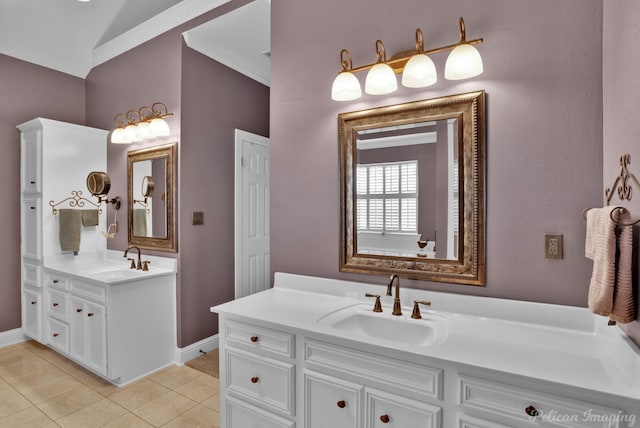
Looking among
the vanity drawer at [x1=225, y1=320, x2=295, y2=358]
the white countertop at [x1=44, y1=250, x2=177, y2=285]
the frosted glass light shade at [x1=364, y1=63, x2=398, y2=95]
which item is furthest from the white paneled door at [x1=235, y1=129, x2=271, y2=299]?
the frosted glass light shade at [x1=364, y1=63, x2=398, y2=95]

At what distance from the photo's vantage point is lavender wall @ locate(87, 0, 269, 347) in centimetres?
285

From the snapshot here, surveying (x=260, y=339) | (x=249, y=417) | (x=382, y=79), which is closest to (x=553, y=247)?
(x=382, y=79)

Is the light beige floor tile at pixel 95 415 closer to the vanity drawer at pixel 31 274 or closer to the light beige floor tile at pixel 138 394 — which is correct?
the light beige floor tile at pixel 138 394

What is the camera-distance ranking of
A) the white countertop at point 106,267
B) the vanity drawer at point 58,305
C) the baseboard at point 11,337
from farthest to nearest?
1. the baseboard at point 11,337
2. the vanity drawer at point 58,305
3. the white countertop at point 106,267

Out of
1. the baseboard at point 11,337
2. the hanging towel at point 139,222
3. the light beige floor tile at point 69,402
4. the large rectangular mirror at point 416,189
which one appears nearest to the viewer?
the large rectangular mirror at point 416,189

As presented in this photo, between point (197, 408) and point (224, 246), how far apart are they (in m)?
1.42

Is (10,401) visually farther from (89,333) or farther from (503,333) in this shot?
(503,333)

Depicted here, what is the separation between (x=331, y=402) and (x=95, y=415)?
1.74 metres

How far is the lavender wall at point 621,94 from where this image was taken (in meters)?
1.06

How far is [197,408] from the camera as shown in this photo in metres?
2.24

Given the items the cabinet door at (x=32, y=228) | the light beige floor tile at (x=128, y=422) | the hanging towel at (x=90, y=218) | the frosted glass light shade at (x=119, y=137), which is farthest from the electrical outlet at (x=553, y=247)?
the cabinet door at (x=32, y=228)

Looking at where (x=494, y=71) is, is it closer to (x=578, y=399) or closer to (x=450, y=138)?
(x=450, y=138)

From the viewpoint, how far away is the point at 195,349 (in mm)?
2961

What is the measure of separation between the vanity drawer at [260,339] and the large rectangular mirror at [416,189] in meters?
0.61
